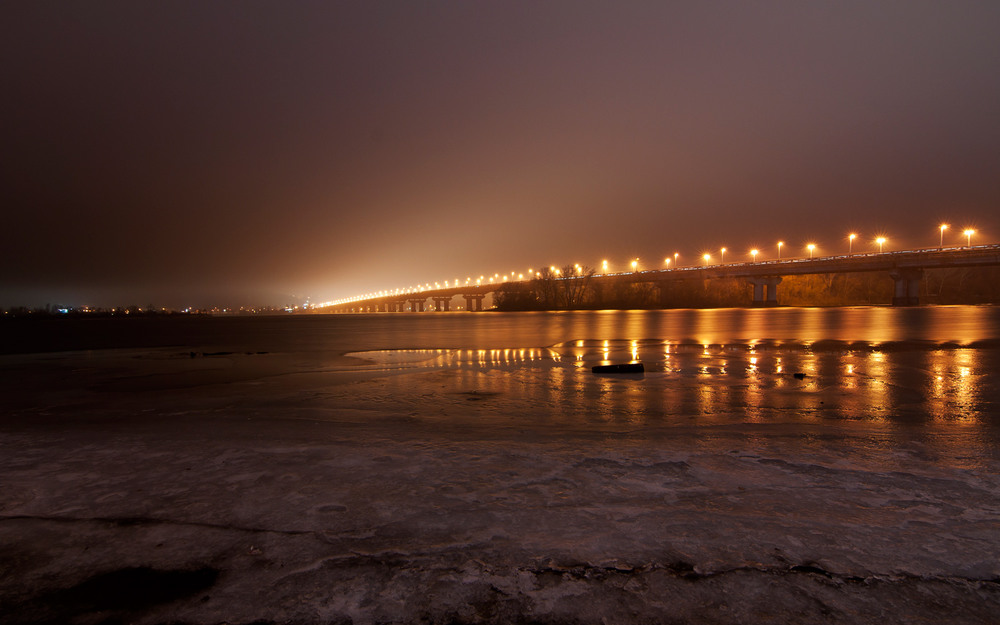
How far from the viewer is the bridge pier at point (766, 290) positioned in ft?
337

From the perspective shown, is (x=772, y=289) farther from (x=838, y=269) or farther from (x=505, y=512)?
Answer: (x=505, y=512)

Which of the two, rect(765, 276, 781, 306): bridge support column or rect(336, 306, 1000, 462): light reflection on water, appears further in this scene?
rect(765, 276, 781, 306): bridge support column

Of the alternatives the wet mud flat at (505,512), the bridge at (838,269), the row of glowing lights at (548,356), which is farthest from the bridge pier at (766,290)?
the wet mud flat at (505,512)

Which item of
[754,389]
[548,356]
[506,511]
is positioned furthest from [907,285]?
[506,511]

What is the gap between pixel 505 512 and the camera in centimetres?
313

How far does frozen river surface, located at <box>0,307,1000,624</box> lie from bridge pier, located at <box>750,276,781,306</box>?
107 meters

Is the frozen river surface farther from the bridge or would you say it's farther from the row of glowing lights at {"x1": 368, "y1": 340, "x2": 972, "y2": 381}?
the bridge

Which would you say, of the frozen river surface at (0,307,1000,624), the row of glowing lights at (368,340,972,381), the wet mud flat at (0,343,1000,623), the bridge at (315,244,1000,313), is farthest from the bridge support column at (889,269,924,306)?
the wet mud flat at (0,343,1000,623)

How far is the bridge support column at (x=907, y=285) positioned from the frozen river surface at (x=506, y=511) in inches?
4071

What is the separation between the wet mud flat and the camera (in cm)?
221

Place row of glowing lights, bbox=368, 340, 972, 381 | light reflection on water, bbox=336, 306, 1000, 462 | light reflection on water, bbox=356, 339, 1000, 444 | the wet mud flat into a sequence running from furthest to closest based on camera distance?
row of glowing lights, bbox=368, 340, 972, 381 → light reflection on water, bbox=356, 339, 1000, 444 → light reflection on water, bbox=336, 306, 1000, 462 → the wet mud flat

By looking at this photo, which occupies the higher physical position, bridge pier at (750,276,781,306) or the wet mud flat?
bridge pier at (750,276,781,306)

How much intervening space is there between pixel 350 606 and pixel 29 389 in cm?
1035

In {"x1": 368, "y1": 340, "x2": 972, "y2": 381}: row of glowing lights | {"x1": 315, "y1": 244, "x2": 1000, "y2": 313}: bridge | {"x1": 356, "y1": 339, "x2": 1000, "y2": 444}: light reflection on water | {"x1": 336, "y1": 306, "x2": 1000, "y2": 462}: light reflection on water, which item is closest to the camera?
{"x1": 336, "y1": 306, "x2": 1000, "y2": 462}: light reflection on water
